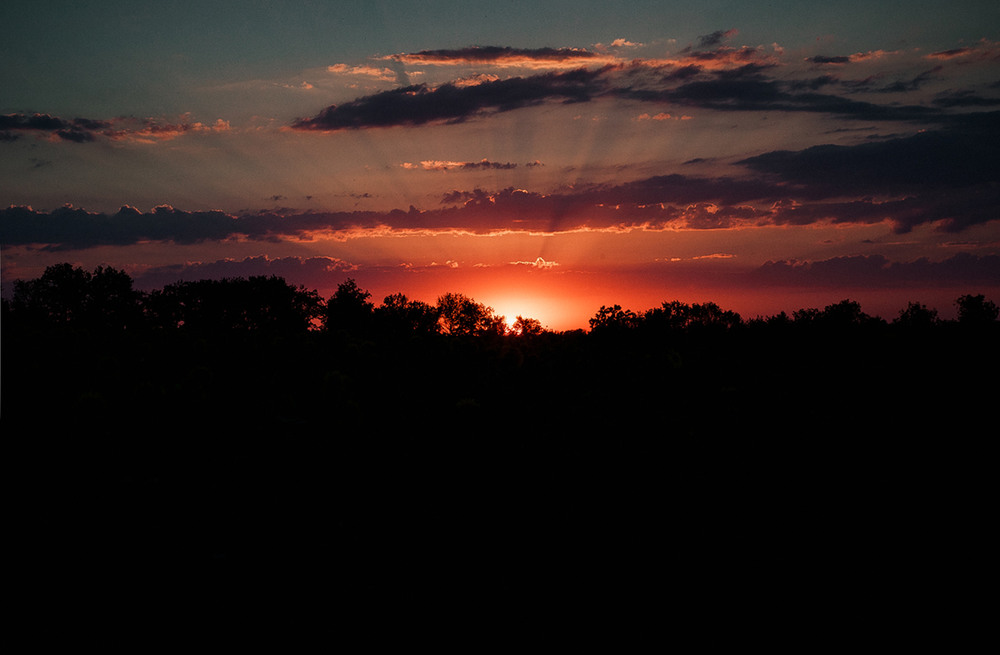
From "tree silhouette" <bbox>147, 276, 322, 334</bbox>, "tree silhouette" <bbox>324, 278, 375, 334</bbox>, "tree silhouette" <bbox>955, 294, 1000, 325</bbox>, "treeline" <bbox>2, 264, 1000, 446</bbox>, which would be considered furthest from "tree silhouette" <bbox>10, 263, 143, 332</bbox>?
"tree silhouette" <bbox>955, 294, 1000, 325</bbox>

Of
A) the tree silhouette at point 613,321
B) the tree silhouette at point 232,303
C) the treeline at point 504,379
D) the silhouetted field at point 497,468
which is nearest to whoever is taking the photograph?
the silhouetted field at point 497,468

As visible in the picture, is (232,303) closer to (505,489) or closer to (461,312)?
(461,312)

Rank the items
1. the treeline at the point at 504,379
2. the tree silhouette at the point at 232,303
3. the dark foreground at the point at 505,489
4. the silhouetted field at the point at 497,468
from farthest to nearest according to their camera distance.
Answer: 1. the tree silhouette at the point at 232,303
2. the treeline at the point at 504,379
3. the silhouetted field at the point at 497,468
4. the dark foreground at the point at 505,489

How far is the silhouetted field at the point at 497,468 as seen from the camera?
36.8 ft

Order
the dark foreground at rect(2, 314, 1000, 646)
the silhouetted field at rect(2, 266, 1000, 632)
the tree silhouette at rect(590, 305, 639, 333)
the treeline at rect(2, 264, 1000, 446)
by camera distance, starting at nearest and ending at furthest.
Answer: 1. the dark foreground at rect(2, 314, 1000, 646)
2. the silhouetted field at rect(2, 266, 1000, 632)
3. the treeline at rect(2, 264, 1000, 446)
4. the tree silhouette at rect(590, 305, 639, 333)

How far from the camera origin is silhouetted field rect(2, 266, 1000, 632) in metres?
11.2

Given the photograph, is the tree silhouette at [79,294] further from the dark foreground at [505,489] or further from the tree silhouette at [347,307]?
the dark foreground at [505,489]

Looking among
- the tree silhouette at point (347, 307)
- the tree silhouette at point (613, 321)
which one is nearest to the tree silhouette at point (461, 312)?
the tree silhouette at point (347, 307)

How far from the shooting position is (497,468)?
15086mm

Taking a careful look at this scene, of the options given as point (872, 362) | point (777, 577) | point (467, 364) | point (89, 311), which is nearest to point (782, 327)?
point (872, 362)

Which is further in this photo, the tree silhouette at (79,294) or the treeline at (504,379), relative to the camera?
the tree silhouette at (79,294)

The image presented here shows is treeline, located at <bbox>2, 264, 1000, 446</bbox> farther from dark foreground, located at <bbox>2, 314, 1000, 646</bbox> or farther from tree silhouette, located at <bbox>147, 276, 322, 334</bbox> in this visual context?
tree silhouette, located at <bbox>147, 276, 322, 334</bbox>

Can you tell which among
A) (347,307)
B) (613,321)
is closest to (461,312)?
(347,307)

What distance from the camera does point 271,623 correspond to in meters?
9.73
